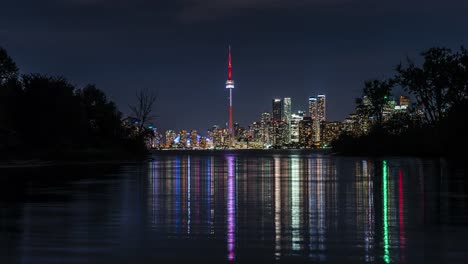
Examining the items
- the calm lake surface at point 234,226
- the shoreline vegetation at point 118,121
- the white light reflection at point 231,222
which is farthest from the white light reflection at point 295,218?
the shoreline vegetation at point 118,121

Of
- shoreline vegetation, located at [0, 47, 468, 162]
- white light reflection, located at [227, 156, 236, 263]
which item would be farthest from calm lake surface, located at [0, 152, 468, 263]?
shoreline vegetation, located at [0, 47, 468, 162]

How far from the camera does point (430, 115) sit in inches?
3812

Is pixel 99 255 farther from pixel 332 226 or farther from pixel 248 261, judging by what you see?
pixel 332 226

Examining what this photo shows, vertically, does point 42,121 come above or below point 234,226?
above

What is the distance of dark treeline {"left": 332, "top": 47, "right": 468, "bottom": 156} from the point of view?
2928 inches

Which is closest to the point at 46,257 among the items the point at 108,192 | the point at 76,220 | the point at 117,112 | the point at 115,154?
the point at 76,220

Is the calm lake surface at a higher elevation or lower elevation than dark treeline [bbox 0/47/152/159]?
lower

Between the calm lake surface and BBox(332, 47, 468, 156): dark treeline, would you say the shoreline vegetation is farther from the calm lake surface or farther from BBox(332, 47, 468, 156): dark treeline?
the calm lake surface

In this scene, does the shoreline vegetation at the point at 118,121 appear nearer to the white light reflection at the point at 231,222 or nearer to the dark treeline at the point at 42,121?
the dark treeline at the point at 42,121

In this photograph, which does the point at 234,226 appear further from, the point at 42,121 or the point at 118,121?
the point at 118,121

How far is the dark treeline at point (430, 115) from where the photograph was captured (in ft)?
244

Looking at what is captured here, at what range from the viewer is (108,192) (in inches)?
1072

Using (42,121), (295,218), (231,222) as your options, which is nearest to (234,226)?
(231,222)

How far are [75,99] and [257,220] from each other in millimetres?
67623
